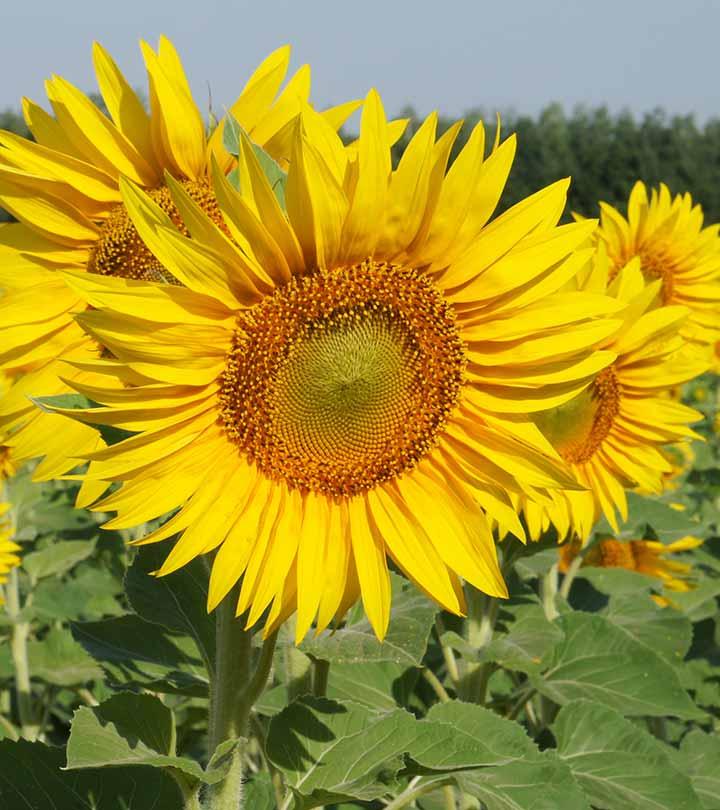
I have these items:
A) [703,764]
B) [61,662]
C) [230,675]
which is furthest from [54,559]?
[230,675]

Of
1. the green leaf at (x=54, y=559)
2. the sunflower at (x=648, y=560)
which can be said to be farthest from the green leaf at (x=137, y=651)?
the sunflower at (x=648, y=560)

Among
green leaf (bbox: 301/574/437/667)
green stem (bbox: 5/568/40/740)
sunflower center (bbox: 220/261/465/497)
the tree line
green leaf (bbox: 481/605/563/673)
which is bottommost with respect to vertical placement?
green stem (bbox: 5/568/40/740)

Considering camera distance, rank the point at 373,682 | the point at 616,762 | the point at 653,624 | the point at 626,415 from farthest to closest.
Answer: the point at 653,624, the point at 626,415, the point at 373,682, the point at 616,762

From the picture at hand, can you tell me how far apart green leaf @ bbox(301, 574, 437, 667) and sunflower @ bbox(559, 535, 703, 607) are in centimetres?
218

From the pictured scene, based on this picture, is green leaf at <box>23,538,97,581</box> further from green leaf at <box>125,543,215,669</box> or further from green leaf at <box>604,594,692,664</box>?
green leaf at <box>125,543,215,669</box>

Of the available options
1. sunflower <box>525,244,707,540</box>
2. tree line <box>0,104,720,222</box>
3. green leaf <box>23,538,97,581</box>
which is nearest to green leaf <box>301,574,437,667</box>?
sunflower <box>525,244,707,540</box>

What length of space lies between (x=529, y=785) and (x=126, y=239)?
3.96 feet

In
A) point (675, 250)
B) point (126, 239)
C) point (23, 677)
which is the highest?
point (675, 250)

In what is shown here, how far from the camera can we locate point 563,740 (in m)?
2.45

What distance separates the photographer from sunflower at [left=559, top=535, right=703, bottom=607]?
13.5 ft

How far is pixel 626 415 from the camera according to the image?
2.85 meters

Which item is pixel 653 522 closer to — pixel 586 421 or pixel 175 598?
pixel 586 421

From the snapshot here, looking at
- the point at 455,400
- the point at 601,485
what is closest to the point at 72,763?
the point at 455,400

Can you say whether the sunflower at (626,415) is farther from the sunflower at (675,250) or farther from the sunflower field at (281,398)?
the sunflower at (675,250)
